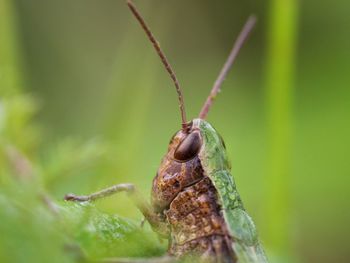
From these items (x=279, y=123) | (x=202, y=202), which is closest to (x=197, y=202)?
(x=202, y=202)

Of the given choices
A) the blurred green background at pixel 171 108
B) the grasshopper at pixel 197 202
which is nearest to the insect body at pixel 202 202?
the grasshopper at pixel 197 202

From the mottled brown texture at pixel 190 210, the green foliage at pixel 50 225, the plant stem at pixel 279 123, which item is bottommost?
the green foliage at pixel 50 225

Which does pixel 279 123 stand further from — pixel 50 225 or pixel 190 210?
pixel 50 225

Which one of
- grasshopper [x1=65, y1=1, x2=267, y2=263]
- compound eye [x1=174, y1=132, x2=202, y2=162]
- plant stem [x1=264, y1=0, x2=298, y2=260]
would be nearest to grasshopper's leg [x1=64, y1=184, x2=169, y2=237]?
grasshopper [x1=65, y1=1, x2=267, y2=263]

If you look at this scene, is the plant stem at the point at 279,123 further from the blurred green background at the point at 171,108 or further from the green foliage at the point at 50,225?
the green foliage at the point at 50,225

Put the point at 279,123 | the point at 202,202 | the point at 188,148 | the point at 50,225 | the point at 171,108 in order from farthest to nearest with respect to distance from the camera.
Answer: the point at 171,108
the point at 279,123
the point at 188,148
the point at 202,202
the point at 50,225

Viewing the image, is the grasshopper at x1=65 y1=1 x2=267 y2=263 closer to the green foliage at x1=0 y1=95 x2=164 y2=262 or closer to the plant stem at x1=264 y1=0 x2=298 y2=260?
the green foliage at x1=0 y1=95 x2=164 y2=262

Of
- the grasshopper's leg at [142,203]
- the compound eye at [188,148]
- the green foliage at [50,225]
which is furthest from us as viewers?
the compound eye at [188,148]
